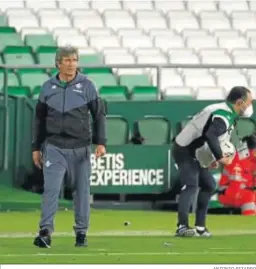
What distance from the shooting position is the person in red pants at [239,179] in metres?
20.6

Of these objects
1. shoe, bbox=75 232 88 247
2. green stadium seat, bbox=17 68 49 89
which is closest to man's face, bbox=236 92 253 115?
shoe, bbox=75 232 88 247

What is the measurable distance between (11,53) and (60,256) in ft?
38.9

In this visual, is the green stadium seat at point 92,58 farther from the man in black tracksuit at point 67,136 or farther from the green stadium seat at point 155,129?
the man in black tracksuit at point 67,136

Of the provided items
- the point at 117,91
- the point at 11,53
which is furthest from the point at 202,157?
the point at 11,53

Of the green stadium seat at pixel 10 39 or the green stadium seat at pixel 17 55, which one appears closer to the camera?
the green stadium seat at pixel 17 55

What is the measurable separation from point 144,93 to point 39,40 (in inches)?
147

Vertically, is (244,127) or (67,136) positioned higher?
(67,136)

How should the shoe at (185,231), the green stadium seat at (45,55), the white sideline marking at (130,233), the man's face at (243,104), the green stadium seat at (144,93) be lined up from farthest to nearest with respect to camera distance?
1. the green stadium seat at (45,55)
2. the green stadium seat at (144,93)
3. the white sideline marking at (130,233)
4. the shoe at (185,231)
5. the man's face at (243,104)

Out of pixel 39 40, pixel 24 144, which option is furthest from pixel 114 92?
pixel 39 40

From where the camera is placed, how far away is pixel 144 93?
74.2ft

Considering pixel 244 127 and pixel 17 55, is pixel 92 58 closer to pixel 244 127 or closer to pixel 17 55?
pixel 17 55

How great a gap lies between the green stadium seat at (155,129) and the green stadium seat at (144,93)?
0.86m

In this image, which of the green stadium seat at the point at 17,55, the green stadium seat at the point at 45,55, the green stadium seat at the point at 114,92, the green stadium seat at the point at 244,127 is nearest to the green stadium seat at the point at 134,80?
the green stadium seat at the point at 114,92

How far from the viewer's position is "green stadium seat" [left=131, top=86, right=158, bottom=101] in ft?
73.4
